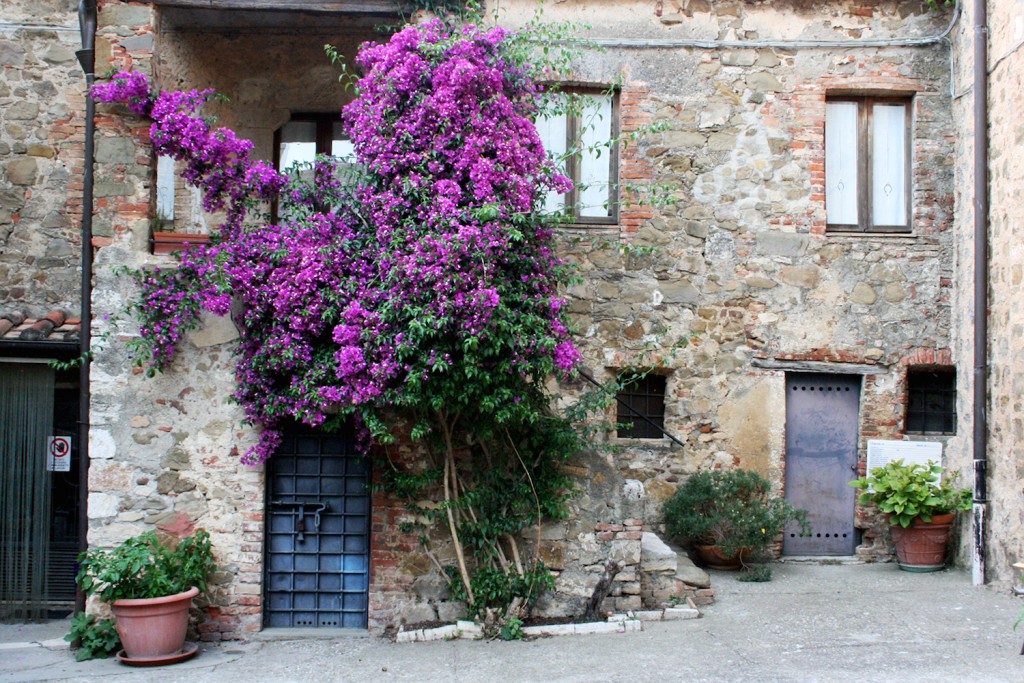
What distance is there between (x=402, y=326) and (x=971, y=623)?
447cm

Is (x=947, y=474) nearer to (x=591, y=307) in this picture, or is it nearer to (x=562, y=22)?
→ (x=591, y=307)

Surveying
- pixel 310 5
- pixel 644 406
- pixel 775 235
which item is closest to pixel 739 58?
pixel 775 235

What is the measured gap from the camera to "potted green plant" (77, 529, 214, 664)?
6.71m

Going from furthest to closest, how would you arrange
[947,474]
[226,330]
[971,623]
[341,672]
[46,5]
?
1. [46,5]
2. [947,474]
3. [226,330]
4. [971,623]
5. [341,672]

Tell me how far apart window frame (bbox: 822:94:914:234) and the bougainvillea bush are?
10.7ft

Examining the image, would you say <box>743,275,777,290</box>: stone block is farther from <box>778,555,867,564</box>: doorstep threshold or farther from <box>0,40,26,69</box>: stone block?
<box>0,40,26,69</box>: stone block

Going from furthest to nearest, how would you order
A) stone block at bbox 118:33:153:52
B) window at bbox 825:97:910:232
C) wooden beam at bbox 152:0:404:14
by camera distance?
window at bbox 825:97:910:232 < wooden beam at bbox 152:0:404:14 < stone block at bbox 118:33:153:52

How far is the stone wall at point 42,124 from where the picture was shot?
940 cm

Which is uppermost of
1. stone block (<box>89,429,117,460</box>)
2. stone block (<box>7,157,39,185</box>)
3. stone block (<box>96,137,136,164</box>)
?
stone block (<box>7,157,39,185</box>)

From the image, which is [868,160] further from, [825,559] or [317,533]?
[317,533]

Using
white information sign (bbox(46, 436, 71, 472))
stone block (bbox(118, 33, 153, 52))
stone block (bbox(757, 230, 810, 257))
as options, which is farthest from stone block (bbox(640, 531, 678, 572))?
stone block (bbox(118, 33, 153, 52))

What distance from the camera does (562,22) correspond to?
29.1ft

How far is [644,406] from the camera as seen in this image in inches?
349

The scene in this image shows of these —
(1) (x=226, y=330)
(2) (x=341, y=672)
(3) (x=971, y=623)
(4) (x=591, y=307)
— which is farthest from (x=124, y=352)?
(3) (x=971, y=623)
